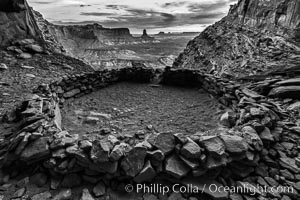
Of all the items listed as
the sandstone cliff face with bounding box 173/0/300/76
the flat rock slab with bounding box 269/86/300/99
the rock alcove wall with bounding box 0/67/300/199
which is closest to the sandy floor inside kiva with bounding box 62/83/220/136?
the rock alcove wall with bounding box 0/67/300/199

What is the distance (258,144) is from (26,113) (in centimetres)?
524

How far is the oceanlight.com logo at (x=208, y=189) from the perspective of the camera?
2.78m

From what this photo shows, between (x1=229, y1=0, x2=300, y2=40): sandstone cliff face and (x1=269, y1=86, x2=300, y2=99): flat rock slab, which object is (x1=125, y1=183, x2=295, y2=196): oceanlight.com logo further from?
(x1=229, y1=0, x2=300, y2=40): sandstone cliff face

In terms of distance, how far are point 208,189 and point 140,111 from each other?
3.83 metres

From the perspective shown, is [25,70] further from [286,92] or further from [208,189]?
[286,92]

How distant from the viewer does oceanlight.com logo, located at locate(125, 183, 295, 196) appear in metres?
2.78

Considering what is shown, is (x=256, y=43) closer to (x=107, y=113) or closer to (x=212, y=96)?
(x=212, y=96)

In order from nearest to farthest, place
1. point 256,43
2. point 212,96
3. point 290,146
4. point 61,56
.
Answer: point 290,146, point 212,96, point 61,56, point 256,43

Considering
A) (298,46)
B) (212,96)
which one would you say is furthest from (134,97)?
(298,46)

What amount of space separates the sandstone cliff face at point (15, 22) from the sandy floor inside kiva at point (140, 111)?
6832 mm

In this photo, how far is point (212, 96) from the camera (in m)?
7.58

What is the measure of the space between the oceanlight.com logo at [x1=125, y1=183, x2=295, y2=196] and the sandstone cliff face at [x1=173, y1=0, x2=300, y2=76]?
6930mm

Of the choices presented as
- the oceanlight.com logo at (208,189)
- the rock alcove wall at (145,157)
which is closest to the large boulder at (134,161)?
the rock alcove wall at (145,157)

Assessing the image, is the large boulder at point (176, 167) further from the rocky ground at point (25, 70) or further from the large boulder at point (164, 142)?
the rocky ground at point (25, 70)
